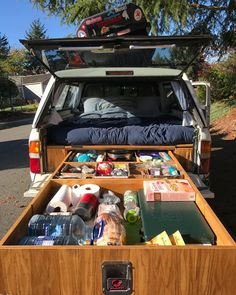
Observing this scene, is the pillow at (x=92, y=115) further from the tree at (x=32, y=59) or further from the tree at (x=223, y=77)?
the tree at (x=32, y=59)

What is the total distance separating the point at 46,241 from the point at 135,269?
0.60 metres

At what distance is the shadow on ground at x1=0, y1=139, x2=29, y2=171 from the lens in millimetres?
8479

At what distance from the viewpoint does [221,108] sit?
15406 mm

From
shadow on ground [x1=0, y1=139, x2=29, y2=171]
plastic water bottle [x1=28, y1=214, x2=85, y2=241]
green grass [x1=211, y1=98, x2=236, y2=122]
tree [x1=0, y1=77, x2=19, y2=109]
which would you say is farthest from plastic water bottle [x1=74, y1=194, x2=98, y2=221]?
tree [x1=0, y1=77, x2=19, y2=109]

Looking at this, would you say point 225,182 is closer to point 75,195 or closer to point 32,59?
point 75,195

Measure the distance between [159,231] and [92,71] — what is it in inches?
96.9

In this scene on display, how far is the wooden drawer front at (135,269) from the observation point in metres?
1.86

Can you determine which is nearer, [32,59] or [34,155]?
[34,155]

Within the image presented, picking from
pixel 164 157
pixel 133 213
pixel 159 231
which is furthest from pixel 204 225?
pixel 164 157

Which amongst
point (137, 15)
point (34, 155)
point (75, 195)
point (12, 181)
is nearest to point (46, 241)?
point (75, 195)

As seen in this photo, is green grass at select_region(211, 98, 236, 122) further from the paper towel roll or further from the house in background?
the house in background

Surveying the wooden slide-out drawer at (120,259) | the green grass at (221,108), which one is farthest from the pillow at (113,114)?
the green grass at (221,108)

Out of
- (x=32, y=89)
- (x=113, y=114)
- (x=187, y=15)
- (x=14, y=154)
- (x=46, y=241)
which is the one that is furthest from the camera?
(x=32, y=89)

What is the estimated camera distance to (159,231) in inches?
95.1
